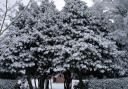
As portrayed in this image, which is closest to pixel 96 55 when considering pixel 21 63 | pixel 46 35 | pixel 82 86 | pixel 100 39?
pixel 100 39

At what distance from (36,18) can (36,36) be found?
6.00 ft

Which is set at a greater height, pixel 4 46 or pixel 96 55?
A: pixel 4 46

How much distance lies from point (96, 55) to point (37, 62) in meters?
4.38

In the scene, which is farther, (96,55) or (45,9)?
(45,9)

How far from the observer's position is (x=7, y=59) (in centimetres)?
1744

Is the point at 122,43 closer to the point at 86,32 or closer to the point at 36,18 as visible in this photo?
the point at 86,32

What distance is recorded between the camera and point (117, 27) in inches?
647

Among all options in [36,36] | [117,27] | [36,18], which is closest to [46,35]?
[36,36]

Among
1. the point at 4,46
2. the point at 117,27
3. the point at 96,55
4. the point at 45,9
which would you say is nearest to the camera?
the point at 96,55

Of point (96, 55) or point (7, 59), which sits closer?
point (96, 55)

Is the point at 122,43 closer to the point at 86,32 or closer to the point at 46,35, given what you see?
the point at 86,32

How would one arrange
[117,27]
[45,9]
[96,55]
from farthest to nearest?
[45,9] → [117,27] → [96,55]

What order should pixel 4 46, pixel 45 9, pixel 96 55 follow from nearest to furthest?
1. pixel 96 55
2. pixel 4 46
3. pixel 45 9

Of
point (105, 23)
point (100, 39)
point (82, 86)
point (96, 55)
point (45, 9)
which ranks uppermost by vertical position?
point (45, 9)
